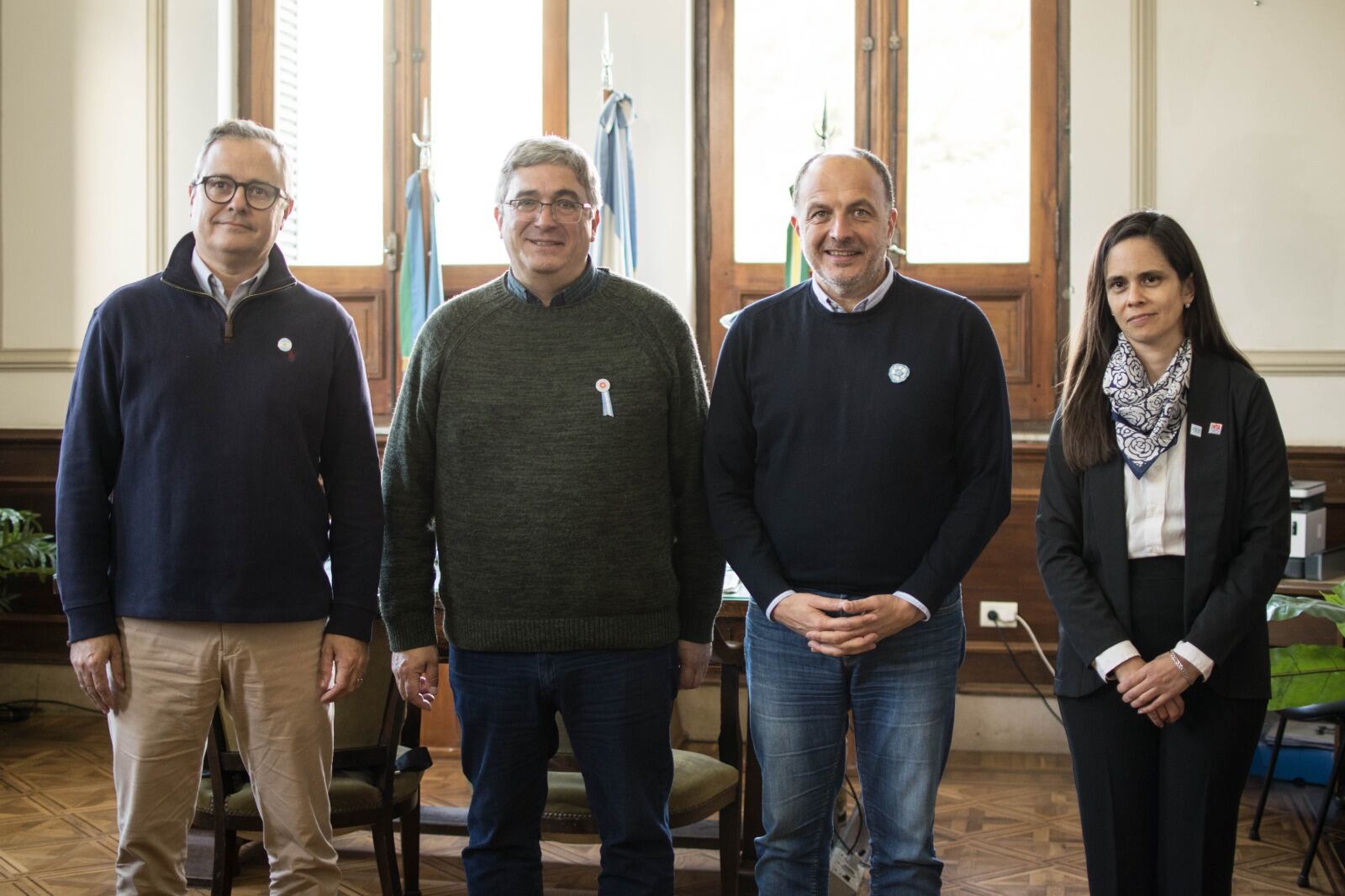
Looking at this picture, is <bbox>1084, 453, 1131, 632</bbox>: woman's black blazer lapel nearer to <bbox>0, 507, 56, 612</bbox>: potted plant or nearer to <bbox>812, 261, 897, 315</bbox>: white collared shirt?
<bbox>812, 261, 897, 315</bbox>: white collared shirt

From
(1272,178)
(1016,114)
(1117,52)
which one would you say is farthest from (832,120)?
(1272,178)

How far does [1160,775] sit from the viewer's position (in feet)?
6.65

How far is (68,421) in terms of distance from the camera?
2.15 metres

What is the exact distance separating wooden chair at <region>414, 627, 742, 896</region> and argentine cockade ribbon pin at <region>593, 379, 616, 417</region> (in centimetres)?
110

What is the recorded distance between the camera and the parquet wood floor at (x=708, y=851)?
325 cm

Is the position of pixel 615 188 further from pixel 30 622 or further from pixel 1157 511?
pixel 1157 511

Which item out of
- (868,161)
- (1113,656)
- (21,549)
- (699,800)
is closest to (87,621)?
(699,800)

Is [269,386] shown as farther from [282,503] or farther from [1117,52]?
[1117,52]

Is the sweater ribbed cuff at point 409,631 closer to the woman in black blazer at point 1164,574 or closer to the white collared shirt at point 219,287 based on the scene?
the white collared shirt at point 219,287

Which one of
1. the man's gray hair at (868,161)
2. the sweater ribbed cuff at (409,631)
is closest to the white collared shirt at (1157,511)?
the man's gray hair at (868,161)

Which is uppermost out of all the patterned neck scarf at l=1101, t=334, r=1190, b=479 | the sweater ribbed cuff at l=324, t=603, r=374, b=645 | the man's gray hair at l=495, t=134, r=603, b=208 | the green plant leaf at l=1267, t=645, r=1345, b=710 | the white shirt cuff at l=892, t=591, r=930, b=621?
the man's gray hair at l=495, t=134, r=603, b=208

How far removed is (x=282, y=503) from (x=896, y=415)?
1.06m

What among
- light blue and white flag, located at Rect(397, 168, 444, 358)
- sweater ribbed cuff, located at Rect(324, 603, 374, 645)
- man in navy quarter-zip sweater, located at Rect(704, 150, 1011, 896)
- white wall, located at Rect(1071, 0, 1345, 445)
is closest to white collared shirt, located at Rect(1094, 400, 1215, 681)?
man in navy quarter-zip sweater, located at Rect(704, 150, 1011, 896)

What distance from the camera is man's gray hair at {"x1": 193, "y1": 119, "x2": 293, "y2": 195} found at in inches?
85.1
